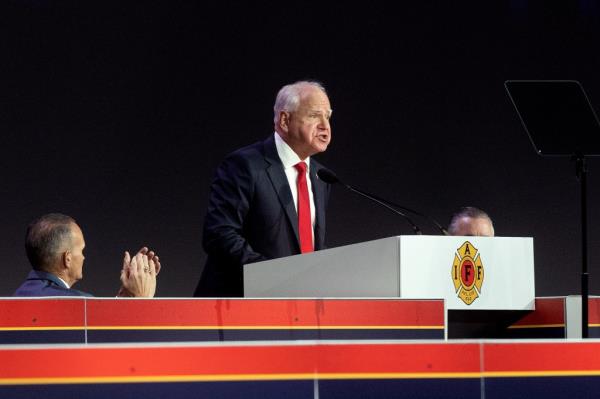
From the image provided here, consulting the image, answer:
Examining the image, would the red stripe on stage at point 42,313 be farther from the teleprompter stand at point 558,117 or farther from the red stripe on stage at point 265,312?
the teleprompter stand at point 558,117

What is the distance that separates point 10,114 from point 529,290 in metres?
3.16

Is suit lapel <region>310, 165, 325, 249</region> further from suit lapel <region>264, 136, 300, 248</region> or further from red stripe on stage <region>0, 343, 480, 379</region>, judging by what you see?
red stripe on stage <region>0, 343, 480, 379</region>

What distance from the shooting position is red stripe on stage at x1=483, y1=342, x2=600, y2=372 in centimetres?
193

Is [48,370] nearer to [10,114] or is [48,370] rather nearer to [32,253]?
[32,253]

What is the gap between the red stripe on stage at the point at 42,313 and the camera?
3.09 metres

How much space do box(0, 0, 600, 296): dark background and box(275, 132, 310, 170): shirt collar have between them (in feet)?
5.33

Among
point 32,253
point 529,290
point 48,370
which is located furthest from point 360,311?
point 48,370

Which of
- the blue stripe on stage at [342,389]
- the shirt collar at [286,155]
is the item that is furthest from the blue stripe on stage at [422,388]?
the shirt collar at [286,155]

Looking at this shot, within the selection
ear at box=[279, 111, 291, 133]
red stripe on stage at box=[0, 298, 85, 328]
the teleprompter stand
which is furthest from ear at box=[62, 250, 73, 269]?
the teleprompter stand

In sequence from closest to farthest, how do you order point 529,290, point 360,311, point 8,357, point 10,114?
point 8,357
point 360,311
point 529,290
point 10,114

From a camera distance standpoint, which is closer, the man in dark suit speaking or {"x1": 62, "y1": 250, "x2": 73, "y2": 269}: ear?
{"x1": 62, "y1": 250, "x2": 73, "y2": 269}: ear

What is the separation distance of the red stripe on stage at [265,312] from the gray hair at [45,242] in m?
0.78

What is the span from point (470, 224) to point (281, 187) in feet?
3.81

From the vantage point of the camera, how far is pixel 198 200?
19.6ft
